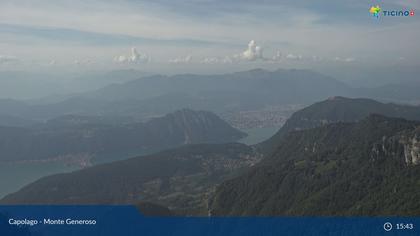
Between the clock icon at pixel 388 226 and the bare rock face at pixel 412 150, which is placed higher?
the clock icon at pixel 388 226

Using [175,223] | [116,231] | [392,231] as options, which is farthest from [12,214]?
[392,231]

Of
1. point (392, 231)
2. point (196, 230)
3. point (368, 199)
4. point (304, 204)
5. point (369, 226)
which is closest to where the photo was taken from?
point (392, 231)

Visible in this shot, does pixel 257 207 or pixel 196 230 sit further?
pixel 257 207

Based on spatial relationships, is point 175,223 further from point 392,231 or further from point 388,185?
point 388,185

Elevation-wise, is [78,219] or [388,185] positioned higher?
[78,219]

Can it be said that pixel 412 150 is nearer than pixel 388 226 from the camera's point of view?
No

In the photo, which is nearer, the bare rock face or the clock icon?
the clock icon

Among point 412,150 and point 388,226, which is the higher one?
point 388,226

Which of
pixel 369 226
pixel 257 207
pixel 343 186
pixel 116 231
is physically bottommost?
pixel 257 207

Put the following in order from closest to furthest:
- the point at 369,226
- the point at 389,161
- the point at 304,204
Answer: the point at 369,226, the point at 304,204, the point at 389,161

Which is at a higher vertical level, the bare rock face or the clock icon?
the clock icon

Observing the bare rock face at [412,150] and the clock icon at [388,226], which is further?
the bare rock face at [412,150]
